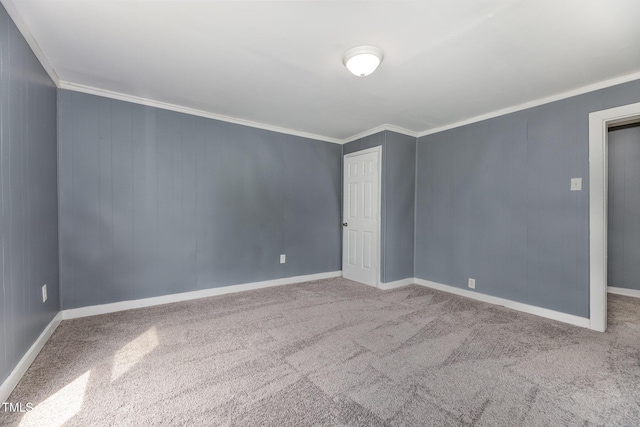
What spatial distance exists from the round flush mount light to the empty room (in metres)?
0.02

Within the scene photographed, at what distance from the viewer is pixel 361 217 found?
4426mm

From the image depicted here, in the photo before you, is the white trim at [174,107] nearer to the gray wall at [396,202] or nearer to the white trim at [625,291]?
the gray wall at [396,202]

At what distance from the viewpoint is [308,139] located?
4492 millimetres

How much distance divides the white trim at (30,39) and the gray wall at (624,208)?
6.44 metres

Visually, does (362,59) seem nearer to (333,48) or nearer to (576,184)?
(333,48)

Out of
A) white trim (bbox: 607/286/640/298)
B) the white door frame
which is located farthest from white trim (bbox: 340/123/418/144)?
white trim (bbox: 607/286/640/298)

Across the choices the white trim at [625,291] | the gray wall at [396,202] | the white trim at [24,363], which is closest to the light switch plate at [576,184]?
the gray wall at [396,202]

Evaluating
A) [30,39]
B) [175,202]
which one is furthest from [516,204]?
[30,39]

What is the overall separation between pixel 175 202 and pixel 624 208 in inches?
235

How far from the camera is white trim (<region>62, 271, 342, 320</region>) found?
2.89 meters

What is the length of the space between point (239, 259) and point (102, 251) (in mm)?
1502

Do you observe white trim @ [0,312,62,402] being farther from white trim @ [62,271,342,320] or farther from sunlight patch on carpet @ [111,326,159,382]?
sunlight patch on carpet @ [111,326,159,382]

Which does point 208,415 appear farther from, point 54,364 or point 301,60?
point 301,60

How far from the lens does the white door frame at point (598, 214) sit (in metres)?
2.64
